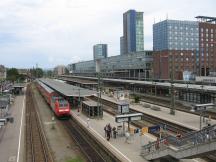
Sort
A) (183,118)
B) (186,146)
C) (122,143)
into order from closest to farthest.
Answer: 1. (186,146)
2. (122,143)
3. (183,118)

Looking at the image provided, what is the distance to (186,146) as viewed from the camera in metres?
19.1

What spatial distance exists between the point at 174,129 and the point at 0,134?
20.6 meters

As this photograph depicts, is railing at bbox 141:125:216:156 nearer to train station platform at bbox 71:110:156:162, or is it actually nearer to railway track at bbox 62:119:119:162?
train station platform at bbox 71:110:156:162

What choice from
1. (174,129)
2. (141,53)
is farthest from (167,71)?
(174,129)

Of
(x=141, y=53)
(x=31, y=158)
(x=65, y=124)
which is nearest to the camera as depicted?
(x=31, y=158)

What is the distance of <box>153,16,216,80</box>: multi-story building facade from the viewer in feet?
360

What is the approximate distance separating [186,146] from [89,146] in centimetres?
1181

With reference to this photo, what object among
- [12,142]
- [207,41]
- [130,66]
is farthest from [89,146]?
[207,41]

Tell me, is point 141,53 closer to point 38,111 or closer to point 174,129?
point 38,111

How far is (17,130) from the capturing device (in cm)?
3669

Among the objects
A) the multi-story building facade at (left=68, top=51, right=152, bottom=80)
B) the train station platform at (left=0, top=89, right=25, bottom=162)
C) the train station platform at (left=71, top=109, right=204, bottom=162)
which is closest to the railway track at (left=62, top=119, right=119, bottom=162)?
the train station platform at (left=71, top=109, right=204, bottom=162)

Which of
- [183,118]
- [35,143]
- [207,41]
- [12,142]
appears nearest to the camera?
[35,143]

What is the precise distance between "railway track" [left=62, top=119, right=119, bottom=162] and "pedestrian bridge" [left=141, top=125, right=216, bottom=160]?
11.4 ft

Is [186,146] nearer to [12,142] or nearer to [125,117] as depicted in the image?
[125,117]
